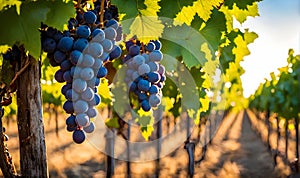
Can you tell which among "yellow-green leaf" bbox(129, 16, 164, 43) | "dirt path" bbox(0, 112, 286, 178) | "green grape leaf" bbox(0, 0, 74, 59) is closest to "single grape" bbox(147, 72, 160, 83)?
"yellow-green leaf" bbox(129, 16, 164, 43)

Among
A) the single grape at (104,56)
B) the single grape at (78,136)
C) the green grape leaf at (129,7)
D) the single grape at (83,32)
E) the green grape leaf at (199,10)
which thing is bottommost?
the single grape at (78,136)

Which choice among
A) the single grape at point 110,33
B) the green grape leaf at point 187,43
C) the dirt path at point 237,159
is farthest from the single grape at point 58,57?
the dirt path at point 237,159

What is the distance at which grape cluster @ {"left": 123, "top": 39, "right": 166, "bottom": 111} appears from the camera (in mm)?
2338

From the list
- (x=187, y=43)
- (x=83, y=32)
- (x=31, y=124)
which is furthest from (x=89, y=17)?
(x=187, y=43)

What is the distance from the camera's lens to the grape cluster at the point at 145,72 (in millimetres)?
2338

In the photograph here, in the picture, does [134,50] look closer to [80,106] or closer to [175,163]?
[80,106]

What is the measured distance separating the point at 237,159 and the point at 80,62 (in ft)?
37.2

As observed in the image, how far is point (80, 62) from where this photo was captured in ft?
6.70

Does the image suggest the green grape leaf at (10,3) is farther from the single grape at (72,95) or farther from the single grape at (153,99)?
the single grape at (153,99)

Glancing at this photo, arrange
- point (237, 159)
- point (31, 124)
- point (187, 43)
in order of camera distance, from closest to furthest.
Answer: point (31, 124) < point (187, 43) < point (237, 159)

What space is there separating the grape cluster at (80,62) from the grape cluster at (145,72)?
0.25 meters

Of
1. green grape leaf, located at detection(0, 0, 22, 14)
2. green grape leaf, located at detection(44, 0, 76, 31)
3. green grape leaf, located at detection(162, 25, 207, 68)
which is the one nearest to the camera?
green grape leaf, located at detection(0, 0, 22, 14)

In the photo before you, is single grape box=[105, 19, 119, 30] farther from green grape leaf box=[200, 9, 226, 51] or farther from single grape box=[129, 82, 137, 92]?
green grape leaf box=[200, 9, 226, 51]

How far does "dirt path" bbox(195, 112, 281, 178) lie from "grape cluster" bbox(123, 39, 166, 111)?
8040 millimetres
